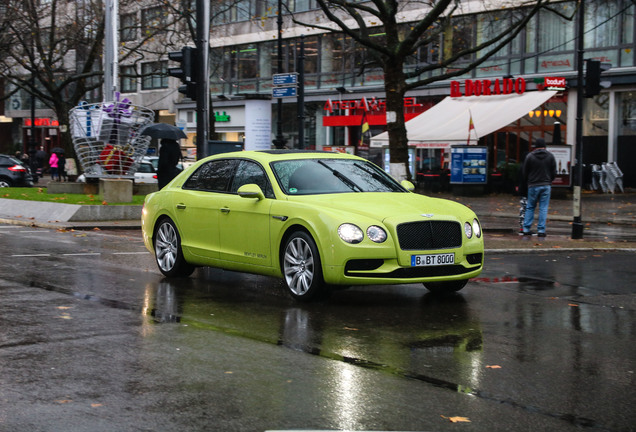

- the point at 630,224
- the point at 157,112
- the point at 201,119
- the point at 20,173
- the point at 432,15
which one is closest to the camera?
the point at 201,119

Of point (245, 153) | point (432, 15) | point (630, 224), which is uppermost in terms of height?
point (432, 15)

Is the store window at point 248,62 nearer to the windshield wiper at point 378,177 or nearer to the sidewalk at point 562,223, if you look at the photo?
the sidewalk at point 562,223

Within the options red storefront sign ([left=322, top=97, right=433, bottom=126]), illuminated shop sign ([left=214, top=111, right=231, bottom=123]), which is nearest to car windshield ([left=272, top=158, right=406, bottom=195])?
red storefront sign ([left=322, top=97, right=433, bottom=126])

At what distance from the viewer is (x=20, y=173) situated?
37344 mm

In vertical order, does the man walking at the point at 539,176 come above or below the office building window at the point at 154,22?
below

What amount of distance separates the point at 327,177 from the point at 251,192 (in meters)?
0.87

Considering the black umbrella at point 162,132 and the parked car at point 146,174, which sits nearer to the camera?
the black umbrella at point 162,132

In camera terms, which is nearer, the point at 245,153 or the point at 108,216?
the point at 245,153

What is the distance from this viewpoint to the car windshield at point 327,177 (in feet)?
32.6

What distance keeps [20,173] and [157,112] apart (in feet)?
79.3

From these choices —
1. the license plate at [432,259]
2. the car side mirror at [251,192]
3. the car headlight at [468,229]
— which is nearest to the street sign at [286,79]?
the car side mirror at [251,192]

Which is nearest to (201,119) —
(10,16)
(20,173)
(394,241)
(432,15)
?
(432,15)

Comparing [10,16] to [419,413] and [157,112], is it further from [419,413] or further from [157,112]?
[419,413]

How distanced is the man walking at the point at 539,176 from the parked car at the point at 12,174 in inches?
977
